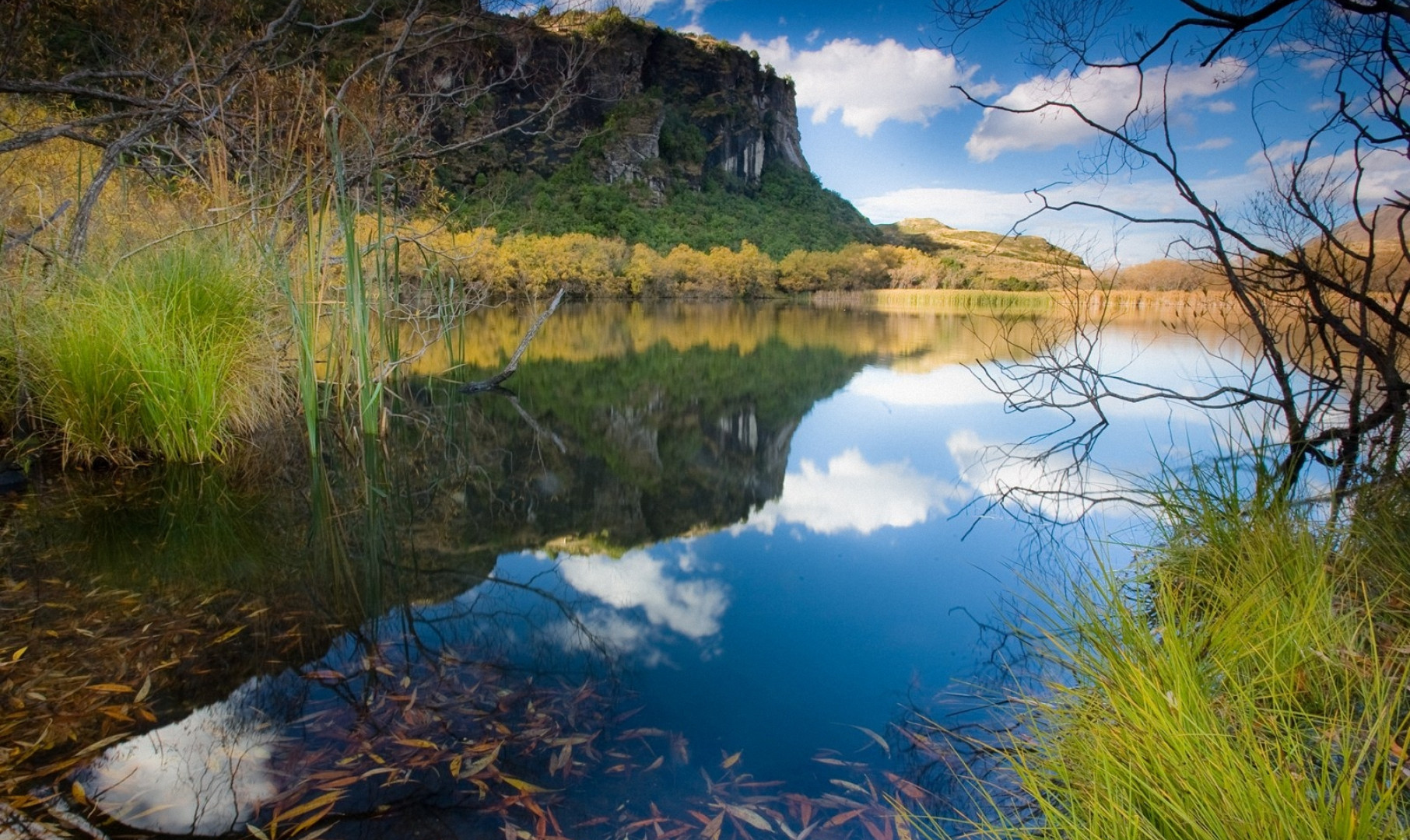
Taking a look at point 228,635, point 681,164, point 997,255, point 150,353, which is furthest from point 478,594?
point 681,164

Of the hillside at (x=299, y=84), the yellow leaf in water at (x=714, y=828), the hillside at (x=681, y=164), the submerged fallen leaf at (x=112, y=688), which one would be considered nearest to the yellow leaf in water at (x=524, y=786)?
the yellow leaf in water at (x=714, y=828)

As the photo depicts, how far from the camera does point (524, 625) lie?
2.62 meters

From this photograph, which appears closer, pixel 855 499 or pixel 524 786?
pixel 524 786

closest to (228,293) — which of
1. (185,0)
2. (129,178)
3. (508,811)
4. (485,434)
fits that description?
(485,434)

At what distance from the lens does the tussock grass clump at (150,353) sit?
3.97 m

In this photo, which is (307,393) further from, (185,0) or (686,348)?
(686,348)

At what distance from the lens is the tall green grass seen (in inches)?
43.4

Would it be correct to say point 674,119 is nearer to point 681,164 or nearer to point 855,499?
point 681,164

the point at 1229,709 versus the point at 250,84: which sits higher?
the point at 250,84

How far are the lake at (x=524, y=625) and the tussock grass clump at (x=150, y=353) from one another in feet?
0.90

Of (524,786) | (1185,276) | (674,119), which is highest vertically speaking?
(674,119)

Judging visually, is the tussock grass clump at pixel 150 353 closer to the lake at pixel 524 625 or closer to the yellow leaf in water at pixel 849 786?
the lake at pixel 524 625

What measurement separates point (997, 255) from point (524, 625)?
1414 cm

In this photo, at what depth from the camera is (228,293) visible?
449 centimetres
